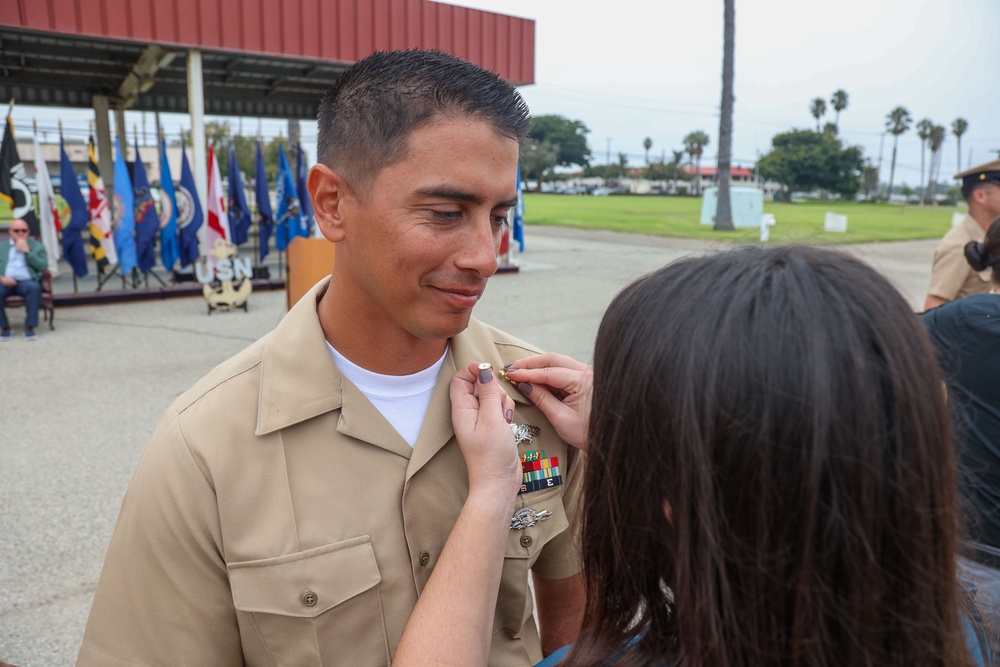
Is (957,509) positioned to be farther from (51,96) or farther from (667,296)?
(51,96)

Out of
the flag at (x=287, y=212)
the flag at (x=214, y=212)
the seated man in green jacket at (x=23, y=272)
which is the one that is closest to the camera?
the seated man in green jacket at (x=23, y=272)

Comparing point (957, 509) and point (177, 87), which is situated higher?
point (177, 87)

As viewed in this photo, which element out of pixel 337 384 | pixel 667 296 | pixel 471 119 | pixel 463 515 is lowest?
pixel 463 515

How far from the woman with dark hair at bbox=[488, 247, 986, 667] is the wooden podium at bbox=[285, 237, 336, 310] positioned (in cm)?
422

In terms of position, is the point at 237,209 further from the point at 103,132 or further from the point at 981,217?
the point at 981,217

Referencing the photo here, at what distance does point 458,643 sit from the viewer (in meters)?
1.30

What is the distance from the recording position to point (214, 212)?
11969 millimetres

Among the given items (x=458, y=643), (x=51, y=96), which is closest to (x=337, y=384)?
(x=458, y=643)

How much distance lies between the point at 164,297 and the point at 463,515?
12.2 meters

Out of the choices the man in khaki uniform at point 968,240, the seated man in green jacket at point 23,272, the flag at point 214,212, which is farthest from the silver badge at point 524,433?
the flag at point 214,212

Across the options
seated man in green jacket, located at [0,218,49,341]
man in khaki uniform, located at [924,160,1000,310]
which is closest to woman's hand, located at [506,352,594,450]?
man in khaki uniform, located at [924,160,1000,310]

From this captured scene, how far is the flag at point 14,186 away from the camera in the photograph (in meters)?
10.3

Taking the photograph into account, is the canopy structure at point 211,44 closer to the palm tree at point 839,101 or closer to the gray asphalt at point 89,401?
the gray asphalt at point 89,401

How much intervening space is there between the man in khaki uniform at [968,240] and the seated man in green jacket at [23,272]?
9654 millimetres
